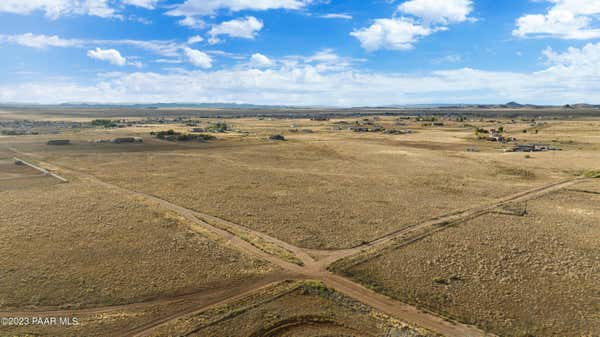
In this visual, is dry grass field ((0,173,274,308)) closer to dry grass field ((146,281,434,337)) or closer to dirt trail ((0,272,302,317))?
dirt trail ((0,272,302,317))

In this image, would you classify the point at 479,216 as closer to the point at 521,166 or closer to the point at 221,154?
the point at 521,166

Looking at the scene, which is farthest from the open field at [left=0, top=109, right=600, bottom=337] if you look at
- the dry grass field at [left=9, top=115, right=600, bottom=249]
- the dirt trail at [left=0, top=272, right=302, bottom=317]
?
the dry grass field at [left=9, top=115, right=600, bottom=249]

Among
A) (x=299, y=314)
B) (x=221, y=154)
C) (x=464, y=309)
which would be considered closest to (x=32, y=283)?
(x=299, y=314)

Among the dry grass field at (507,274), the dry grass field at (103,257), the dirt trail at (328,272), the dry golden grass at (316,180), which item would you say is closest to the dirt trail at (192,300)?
Result: the dirt trail at (328,272)

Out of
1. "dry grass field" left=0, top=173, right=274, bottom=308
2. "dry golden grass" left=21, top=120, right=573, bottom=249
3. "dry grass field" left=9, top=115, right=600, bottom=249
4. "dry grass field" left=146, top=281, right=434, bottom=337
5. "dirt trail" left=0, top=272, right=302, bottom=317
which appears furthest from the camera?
"dry grass field" left=9, top=115, right=600, bottom=249

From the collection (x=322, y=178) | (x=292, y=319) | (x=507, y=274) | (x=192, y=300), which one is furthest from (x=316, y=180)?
(x=292, y=319)

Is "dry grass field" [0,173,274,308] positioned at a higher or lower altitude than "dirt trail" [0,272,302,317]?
higher
